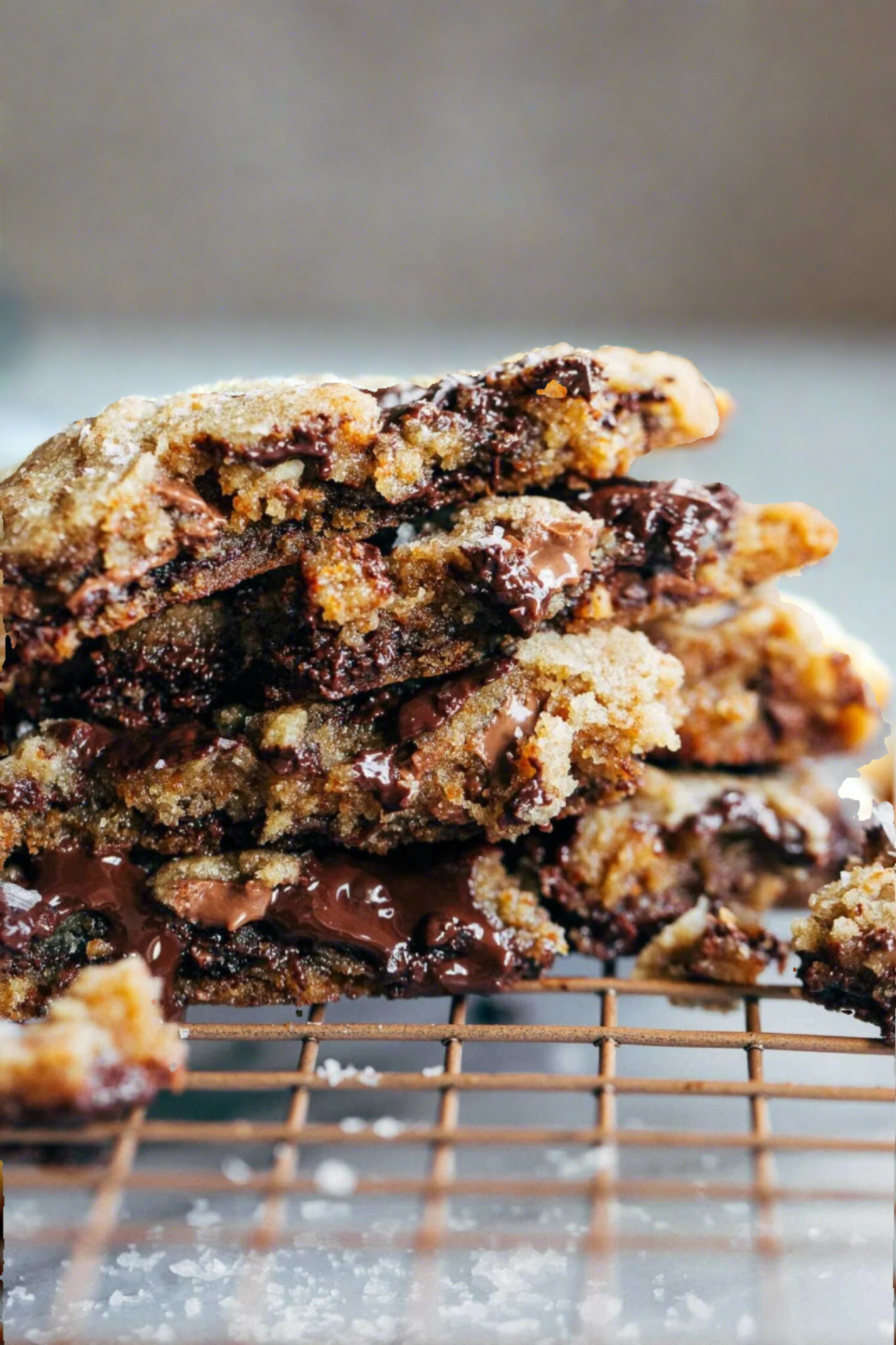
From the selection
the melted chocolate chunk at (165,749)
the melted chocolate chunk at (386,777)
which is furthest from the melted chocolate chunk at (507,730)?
the melted chocolate chunk at (165,749)

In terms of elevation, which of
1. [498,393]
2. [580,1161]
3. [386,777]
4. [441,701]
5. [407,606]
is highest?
[498,393]

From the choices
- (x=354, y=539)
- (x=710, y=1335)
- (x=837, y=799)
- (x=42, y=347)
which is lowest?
(x=710, y=1335)

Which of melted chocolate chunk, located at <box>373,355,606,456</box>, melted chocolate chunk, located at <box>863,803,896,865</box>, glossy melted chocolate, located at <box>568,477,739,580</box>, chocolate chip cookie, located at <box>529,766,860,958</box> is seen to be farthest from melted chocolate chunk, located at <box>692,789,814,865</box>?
melted chocolate chunk, located at <box>373,355,606,456</box>

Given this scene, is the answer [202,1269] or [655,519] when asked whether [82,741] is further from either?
[655,519]

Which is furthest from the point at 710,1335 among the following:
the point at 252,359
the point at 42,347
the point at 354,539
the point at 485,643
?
the point at 42,347

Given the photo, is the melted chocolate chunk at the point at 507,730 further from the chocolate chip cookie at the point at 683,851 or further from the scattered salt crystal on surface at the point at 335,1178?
the scattered salt crystal on surface at the point at 335,1178

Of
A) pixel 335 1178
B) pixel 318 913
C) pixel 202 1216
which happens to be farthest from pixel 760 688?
pixel 202 1216

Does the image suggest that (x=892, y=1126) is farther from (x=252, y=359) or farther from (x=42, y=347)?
(x=42, y=347)

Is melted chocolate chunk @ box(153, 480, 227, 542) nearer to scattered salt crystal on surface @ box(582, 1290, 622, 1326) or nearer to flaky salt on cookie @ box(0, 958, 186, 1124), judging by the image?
flaky salt on cookie @ box(0, 958, 186, 1124)
